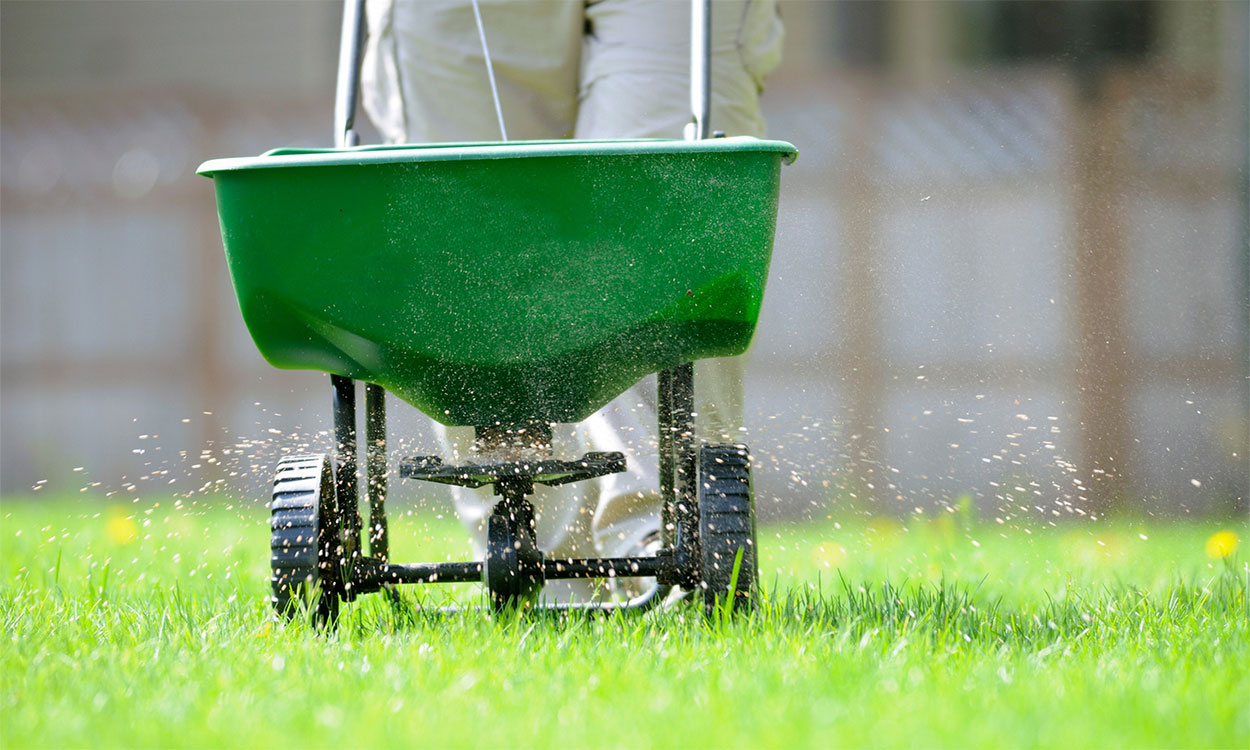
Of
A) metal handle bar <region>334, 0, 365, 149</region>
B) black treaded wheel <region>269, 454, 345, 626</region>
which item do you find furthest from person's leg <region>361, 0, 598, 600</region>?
black treaded wheel <region>269, 454, 345, 626</region>

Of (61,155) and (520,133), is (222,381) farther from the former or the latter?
(520,133)

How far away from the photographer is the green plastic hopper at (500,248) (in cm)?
158

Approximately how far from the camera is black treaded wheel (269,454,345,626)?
5.52 feet

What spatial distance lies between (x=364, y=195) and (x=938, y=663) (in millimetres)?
818

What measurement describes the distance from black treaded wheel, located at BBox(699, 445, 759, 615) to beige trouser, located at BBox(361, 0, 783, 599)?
0.77 ft

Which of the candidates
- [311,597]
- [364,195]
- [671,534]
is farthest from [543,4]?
[311,597]

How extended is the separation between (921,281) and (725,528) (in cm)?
286

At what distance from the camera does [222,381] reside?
4480 millimetres

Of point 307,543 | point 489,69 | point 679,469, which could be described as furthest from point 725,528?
point 489,69

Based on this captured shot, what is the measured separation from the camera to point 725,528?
5.59ft

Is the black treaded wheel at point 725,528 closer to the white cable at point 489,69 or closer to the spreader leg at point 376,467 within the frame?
the spreader leg at point 376,467

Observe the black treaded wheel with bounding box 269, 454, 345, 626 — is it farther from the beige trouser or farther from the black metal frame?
the beige trouser

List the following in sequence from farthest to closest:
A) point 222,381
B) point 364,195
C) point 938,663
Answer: point 222,381, point 364,195, point 938,663

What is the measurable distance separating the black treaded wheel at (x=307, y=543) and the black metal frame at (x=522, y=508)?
0.03m
